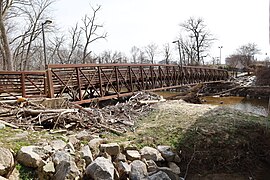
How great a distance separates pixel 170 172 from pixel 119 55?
1945 inches

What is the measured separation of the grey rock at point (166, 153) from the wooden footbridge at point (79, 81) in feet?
13.5

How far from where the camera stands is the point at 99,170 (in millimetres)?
3369

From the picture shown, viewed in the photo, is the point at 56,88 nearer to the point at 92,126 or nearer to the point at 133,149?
the point at 92,126

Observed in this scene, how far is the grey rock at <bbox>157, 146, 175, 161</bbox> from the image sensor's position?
4602 millimetres

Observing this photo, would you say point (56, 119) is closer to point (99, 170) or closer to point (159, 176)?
point (99, 170)

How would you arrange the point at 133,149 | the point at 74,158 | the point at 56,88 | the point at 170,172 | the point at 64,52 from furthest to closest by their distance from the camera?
1. the point at 64,52
2. the point at 56,88
3. the point at 133,149
4. the point at 170,172
5. the point at 74,158

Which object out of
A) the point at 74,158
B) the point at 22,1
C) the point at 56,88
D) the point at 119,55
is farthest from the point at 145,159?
the point at 119,55

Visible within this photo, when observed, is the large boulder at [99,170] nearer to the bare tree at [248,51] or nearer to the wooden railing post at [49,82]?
the wooden railing post at [49,82]

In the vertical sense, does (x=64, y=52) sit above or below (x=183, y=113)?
above

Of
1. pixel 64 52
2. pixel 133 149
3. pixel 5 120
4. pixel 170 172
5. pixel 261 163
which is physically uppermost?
pixel 64 52

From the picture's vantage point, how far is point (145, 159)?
434 cm

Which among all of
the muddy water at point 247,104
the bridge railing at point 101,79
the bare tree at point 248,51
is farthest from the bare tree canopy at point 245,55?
the bridge railing at point 101,79

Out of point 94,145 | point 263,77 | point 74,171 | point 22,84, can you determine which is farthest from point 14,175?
point 263,77

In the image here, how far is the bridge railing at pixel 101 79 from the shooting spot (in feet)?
25.9
